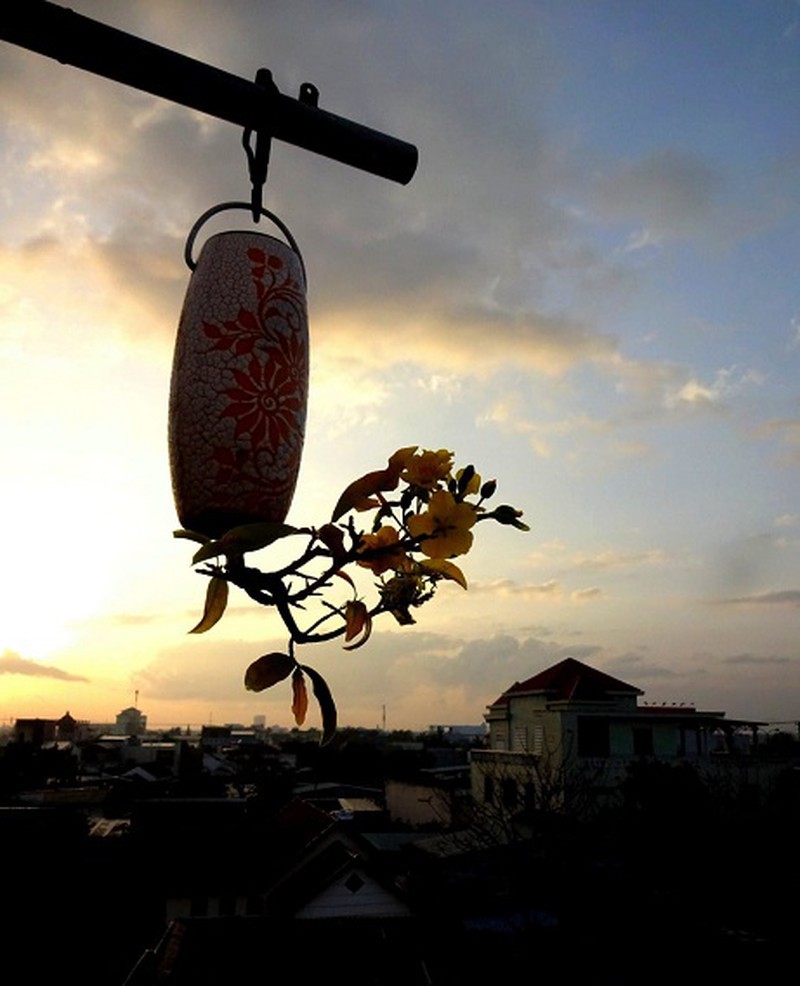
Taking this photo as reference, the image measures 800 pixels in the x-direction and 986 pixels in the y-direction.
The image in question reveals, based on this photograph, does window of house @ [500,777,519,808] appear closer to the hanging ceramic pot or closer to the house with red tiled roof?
the house with red tiled roof

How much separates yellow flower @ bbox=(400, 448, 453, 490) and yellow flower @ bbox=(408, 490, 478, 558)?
0.10 ft

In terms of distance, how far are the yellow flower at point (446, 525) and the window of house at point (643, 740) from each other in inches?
978

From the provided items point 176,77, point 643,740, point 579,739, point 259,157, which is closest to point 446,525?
point 259,157

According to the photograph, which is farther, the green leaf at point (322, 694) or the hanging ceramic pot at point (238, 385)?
the hanging ceramic pot at point (238, 385)

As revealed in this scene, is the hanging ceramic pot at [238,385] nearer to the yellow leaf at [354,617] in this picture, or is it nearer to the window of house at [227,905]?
the yellow leaf at [354,617]

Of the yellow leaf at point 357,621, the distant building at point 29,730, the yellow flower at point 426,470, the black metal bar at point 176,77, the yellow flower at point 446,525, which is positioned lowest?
the distant building at point 29,730

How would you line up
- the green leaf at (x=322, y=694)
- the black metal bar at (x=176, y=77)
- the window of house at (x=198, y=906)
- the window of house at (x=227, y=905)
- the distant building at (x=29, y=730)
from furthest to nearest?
the distant building at (x=29, y=730)
the window of house at (x=198, y=906)
the window of house at (x=227, y=905)
the black metal bar at (x=176, y=77)
the green leaf at (x=322, y=694)

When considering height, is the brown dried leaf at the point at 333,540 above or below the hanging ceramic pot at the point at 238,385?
below

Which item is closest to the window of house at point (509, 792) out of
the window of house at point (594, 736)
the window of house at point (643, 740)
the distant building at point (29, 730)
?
the window of house at point (594, 736)

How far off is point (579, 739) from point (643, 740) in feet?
7.67

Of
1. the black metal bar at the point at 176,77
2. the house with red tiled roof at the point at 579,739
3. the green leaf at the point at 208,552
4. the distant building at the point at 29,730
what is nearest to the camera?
the green leaf at the point at 208,552

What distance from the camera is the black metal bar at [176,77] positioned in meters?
1.38

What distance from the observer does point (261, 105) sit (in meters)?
1.48

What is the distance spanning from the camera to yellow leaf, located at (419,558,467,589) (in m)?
1.17
